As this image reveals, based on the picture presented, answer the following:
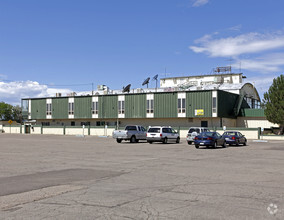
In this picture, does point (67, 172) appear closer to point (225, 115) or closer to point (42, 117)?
point (225, 115)

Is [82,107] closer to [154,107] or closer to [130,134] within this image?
[154,107]

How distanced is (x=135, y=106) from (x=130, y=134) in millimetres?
30760

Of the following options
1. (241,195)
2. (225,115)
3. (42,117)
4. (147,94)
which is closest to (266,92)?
(225,115)

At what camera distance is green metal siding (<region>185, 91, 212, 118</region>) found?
6072 centimetres

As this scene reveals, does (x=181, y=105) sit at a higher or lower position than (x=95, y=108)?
higher

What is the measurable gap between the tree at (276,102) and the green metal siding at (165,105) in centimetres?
1569

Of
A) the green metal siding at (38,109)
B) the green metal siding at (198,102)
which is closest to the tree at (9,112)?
the green metal siding at (38,109)

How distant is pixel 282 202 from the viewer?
26.0ft

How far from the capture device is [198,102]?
6188 centimetres

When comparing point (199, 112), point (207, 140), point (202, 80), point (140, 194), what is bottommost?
point (140, 194)

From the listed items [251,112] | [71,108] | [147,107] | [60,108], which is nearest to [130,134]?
[147,107]

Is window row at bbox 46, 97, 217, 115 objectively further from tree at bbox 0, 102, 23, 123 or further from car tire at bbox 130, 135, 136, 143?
tree at bbox 0, 102, 23, 123

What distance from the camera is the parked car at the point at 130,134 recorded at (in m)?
37.0

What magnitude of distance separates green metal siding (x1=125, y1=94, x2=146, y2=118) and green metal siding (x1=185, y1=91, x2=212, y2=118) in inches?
344
